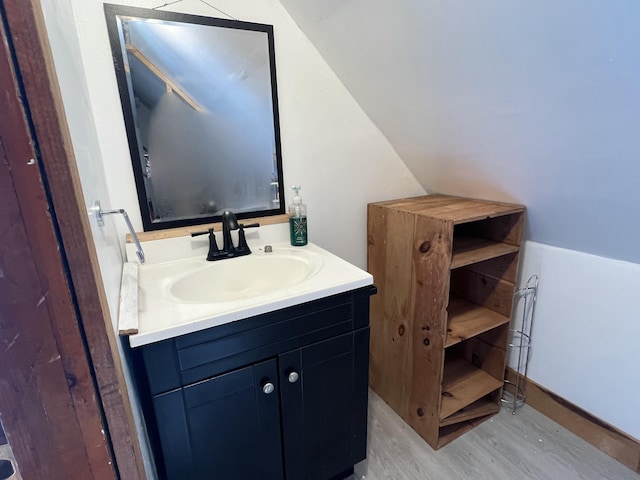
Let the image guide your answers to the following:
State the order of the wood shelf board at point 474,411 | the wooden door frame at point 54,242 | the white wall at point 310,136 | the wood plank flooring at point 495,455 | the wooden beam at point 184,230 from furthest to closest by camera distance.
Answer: the wood shelf board at point 474,411 → the wood plank flooring at point 495,455 → the wooden beam at point 184,230 → the white wall at point 310,136 → the wooden door frame at point 54,242

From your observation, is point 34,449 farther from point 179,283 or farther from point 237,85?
point 237,85

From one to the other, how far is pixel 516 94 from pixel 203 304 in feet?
3.47

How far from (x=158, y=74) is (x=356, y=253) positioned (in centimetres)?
108

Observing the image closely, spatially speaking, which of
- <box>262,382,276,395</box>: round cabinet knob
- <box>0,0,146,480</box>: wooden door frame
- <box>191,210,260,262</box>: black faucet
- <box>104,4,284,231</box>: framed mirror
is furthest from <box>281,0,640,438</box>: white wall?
<box>262,382,276,395</box>: round cabinet knob

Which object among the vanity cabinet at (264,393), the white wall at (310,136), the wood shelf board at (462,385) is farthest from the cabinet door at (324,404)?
the white wall at (310,136)

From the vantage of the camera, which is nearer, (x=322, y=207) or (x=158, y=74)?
(x=158, y=74)

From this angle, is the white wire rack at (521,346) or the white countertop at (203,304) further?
the white wire rack at (521,346)

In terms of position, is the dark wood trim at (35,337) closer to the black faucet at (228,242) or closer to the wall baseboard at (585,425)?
the black faucet at (228,242)

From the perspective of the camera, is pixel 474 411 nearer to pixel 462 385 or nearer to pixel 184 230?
pixel 462 385

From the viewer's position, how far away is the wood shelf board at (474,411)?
4.70 feet

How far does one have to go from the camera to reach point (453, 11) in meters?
0.90

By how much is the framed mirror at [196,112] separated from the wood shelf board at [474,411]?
3.92ft

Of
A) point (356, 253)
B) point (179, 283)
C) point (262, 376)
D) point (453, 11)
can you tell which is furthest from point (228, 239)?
point (453, 11)

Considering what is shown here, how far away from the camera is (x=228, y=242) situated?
1.24 meters
